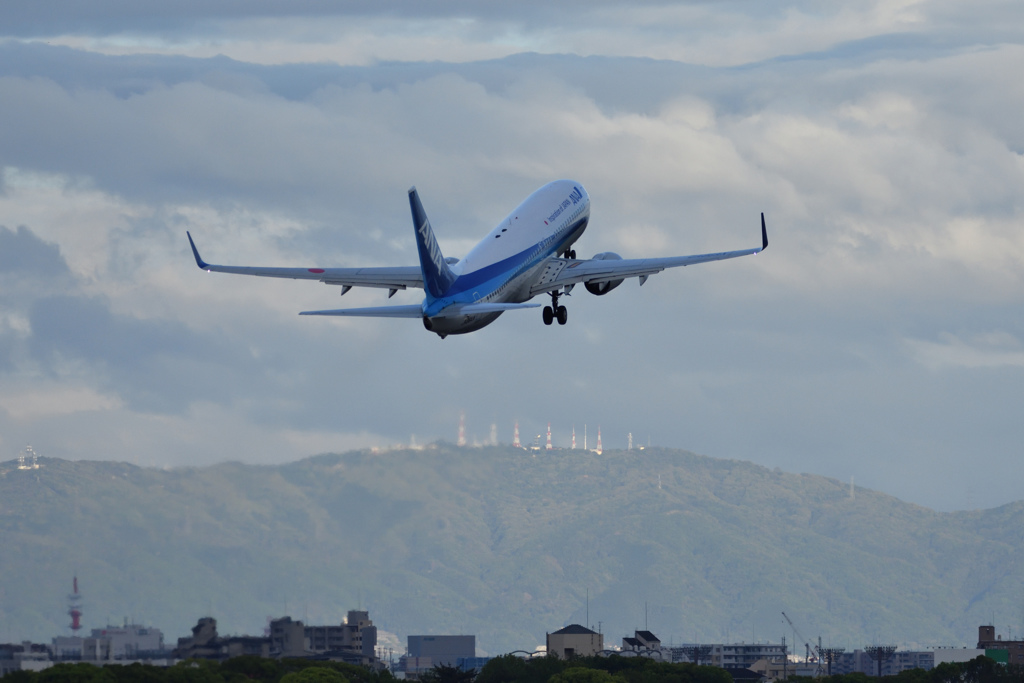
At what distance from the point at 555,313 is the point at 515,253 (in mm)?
5704

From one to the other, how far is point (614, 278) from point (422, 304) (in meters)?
18.5

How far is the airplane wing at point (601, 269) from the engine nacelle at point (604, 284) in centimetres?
47

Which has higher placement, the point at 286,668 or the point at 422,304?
the point at 422,304

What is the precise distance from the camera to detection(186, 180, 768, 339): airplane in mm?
92000

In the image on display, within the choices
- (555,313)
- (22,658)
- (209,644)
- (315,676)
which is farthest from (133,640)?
(555,313)

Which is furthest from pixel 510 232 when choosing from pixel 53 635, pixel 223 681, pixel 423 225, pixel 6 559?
pixel 6 559

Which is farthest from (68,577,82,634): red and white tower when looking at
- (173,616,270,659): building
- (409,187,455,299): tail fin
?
(409,187,455,299): tail fin

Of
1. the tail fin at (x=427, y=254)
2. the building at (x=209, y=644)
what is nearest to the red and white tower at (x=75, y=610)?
the building at (x=209, y=644)

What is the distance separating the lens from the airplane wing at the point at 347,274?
3856 inches

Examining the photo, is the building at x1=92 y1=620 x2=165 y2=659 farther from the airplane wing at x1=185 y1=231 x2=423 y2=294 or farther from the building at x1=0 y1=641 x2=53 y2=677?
the airplane wing at x1=185 y1=231 x2=423 y2=294

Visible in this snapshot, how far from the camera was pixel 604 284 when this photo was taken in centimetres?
10938

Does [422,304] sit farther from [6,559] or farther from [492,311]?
[6,559]

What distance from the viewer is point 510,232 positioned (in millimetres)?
105250

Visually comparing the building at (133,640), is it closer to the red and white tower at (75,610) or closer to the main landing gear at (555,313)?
the red and white tower at (75,610)
